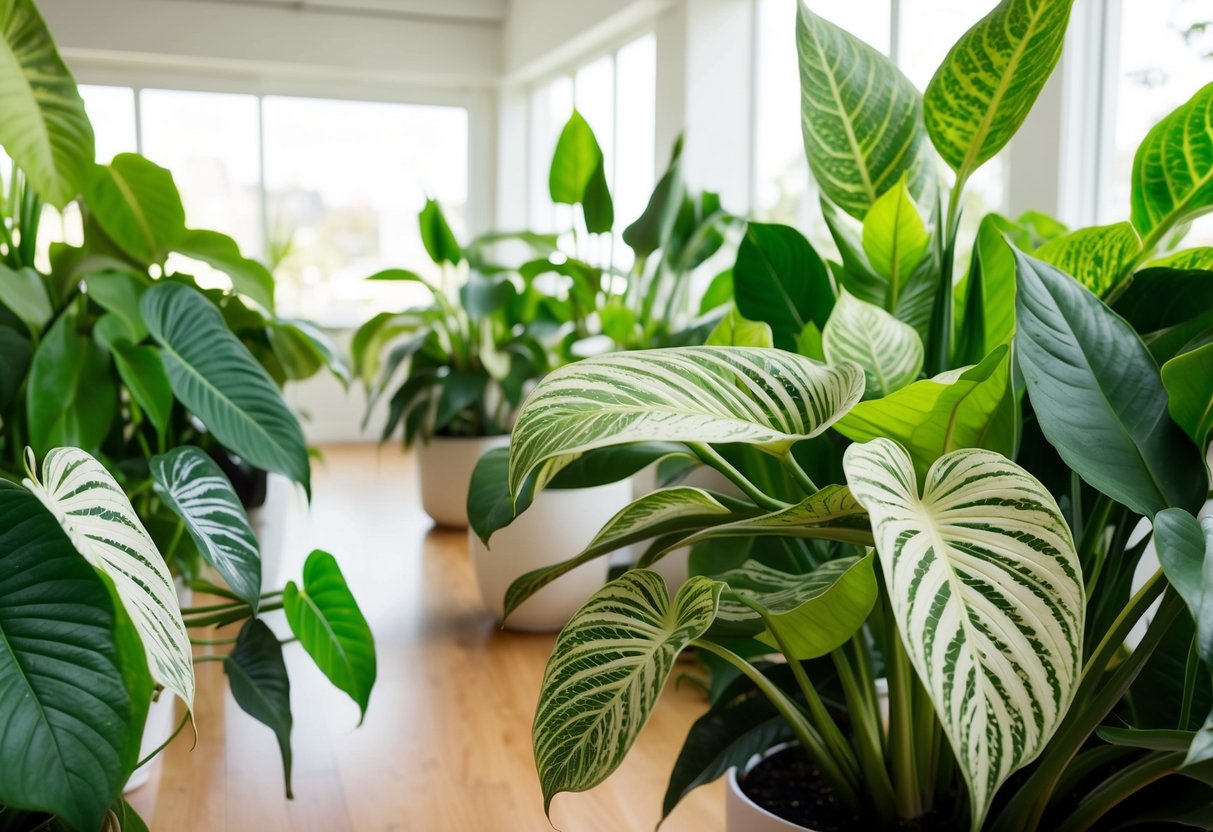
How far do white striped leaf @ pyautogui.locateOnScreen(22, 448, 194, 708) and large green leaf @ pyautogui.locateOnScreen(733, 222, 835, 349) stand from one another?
59 centimetres

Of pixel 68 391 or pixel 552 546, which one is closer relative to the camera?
pixel 68 391

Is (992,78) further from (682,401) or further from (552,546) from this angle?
(552,546)

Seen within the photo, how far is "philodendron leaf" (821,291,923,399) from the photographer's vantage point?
85 cm

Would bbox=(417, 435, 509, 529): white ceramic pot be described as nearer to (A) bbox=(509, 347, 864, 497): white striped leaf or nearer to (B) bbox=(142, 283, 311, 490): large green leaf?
(B) bbox=(142, 283, 311, 490): large green leaf

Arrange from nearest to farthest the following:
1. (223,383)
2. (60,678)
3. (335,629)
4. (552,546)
Result: 1. (60,678)
2. (335,629)
3. (223,383)
4. (552,546)

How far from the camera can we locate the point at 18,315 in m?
1.36

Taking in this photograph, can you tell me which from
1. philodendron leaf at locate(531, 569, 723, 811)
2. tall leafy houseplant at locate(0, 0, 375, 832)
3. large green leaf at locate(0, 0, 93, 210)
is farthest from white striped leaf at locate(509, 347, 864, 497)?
large green leaf at locate(0, 0, 93, 210)

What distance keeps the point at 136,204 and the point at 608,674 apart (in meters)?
1.09

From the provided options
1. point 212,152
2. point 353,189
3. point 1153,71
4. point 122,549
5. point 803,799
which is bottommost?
point 803,799

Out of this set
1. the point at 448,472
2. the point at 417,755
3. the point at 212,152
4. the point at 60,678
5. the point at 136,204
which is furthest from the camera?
the point at 212,152

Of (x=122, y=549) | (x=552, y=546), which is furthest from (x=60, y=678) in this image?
(x=552, y=546)

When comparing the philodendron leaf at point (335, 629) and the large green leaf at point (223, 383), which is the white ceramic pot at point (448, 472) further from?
the philodendron leaf at point (335, 629)

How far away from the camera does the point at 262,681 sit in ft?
3.85

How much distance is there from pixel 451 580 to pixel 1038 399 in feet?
7.86
